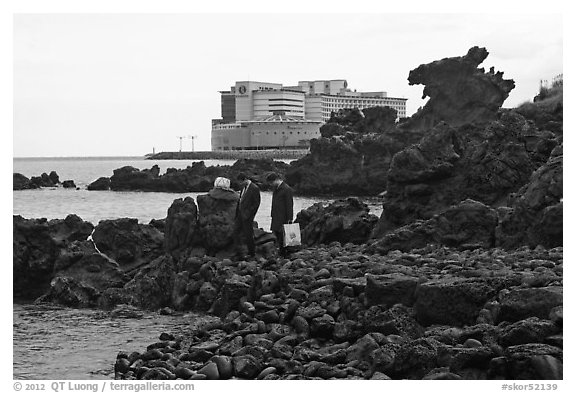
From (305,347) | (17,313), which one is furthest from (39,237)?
(305,347)

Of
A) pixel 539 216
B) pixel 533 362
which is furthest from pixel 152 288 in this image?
pixel 533 362

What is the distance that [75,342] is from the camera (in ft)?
41.1

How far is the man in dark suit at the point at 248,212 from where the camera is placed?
53.5 feet

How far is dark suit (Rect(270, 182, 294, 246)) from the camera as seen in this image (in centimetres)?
1639

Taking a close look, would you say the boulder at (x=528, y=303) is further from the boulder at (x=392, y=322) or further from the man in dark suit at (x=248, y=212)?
the man in dark suit at (x=248, y=212)

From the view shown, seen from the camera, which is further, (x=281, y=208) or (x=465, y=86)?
(x=465, y=86)

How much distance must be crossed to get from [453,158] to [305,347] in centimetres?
1495

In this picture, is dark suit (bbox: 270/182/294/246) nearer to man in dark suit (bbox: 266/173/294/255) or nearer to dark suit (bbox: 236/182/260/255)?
man in dark suit (bbox: 266/173/294/255)

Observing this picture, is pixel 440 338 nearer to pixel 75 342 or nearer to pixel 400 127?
pixel 75 342

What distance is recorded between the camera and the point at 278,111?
15788cm

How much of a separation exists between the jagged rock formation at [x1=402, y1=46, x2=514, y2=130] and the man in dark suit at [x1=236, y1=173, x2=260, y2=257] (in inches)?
1316

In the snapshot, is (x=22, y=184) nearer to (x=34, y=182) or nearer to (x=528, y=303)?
(x=34, y=182)

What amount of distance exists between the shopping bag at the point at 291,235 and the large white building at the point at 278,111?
12022 cm

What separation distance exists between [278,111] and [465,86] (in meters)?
109
